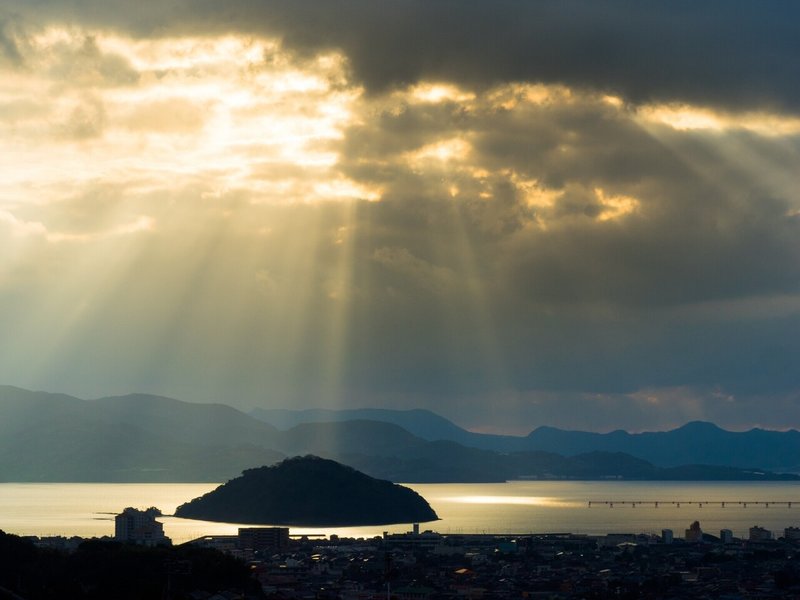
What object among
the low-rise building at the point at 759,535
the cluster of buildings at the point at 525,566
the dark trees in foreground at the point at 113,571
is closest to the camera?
the dark trees in foreground at the point at 113,571

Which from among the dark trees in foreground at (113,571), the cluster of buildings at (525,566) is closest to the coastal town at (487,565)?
the cluster of buildings at (525,566)

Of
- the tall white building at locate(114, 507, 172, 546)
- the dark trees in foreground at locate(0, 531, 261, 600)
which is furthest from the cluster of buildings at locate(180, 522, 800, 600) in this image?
the tall white building at locate(114, 507, 172, 546)

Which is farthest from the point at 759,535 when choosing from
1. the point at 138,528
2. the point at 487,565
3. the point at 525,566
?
the point at 138,528

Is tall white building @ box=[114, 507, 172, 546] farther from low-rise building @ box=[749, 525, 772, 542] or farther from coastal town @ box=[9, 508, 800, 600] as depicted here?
low-rise building @ box=[749, 525, 772, 542]

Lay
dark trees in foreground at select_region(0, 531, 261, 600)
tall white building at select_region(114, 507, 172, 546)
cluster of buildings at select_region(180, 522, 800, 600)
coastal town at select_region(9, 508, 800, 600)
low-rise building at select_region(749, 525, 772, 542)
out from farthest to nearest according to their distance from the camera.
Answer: low-rise building at select_region(749, 525, 772, 542), tall white building at select_region(114, 507, 172, 546), cluster of buildings at select_region(180, 522, 800, 600), coastal town at select_region(9, 508, 800, 600), dark trees in foreground at select_region(0, 531, 261, 600)

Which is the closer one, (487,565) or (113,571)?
(113,571)

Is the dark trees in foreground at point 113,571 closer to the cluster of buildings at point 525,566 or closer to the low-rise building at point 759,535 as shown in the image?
the cluster of buildings at point 525,566

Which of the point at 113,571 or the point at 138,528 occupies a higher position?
the point at 138,528

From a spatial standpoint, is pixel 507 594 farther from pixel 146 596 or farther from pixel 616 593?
pixel 146 596

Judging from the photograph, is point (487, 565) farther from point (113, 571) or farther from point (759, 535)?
point (113, 571)
